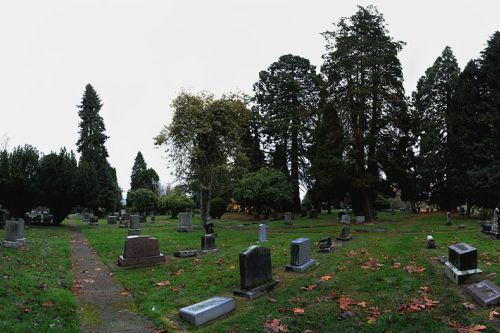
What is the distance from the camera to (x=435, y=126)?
3894 cm

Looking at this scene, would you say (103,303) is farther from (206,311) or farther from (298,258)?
(298,258)

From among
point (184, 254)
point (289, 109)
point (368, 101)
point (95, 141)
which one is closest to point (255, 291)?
point (184, 254)

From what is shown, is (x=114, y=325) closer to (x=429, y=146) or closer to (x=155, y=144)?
(x=155, y=144)

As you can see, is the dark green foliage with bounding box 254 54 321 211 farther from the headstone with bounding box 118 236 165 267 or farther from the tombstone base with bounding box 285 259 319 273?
the tombstone base with bounding box 285 259 319 273

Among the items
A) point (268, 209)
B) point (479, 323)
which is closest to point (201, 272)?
point (479, 323)

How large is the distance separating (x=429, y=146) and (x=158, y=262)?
105ft

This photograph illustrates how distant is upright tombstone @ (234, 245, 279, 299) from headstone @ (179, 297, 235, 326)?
3.18ft

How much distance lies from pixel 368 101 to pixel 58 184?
25.7 m

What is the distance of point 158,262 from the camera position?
13.8 meters

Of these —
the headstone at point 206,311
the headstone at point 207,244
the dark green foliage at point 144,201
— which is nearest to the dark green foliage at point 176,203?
the dark green foliage at point 144,201

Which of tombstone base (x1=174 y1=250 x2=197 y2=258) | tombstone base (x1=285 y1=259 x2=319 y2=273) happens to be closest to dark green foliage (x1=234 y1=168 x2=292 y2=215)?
tombstone base (x1=174 y1=250 x2=197 y2=258)

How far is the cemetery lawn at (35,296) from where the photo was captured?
6652 millimetres

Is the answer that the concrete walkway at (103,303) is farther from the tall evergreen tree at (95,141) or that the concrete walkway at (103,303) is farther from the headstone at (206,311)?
the tall evergreen tree at (95,141)

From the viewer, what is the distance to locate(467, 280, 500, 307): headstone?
24.0 feet
